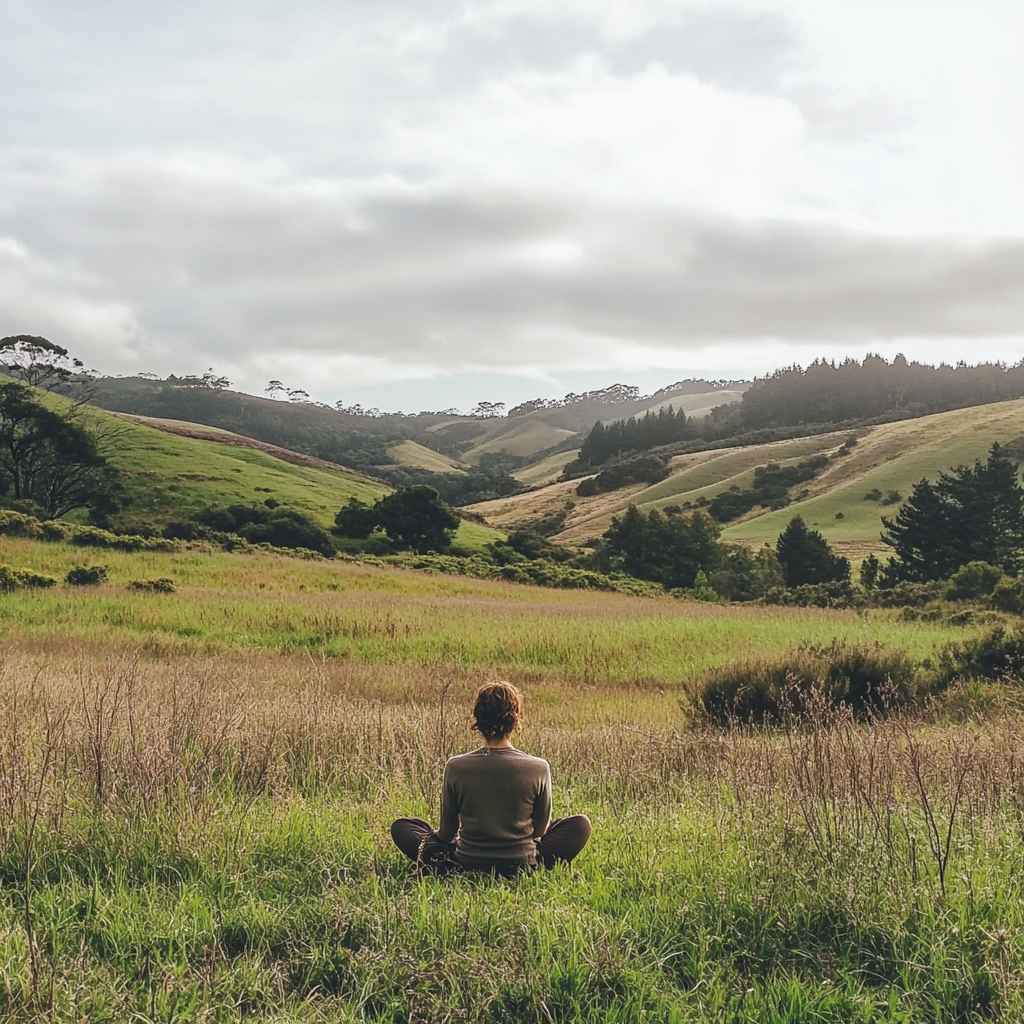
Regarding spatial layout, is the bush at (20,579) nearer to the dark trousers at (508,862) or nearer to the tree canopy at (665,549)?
the dark trousers at (508,862)

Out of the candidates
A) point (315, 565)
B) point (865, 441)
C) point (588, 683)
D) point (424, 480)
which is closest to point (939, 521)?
point (315, 565)

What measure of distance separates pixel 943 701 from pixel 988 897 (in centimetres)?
883

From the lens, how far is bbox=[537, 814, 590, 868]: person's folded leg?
4.29 metres

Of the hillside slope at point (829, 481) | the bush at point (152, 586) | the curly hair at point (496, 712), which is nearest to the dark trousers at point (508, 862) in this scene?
the curly hair at point (496, 712)

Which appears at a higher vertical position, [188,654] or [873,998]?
[873,998]

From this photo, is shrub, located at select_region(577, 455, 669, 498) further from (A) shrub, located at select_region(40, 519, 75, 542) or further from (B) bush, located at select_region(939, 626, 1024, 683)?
(B) bush, located at select_region(939, 626, 1024, 683)

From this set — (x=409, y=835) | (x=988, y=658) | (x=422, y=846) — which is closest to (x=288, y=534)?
(x=988, y=658)

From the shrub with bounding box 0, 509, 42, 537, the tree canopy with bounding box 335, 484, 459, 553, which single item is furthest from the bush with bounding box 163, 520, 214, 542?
the tree canopy with bounding box 335, 484, 459, 553

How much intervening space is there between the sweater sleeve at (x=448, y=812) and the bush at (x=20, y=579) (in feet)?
69.2

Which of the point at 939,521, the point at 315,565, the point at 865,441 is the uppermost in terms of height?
the point at 865,441

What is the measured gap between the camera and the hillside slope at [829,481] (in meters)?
89.4

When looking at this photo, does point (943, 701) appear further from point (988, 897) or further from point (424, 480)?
point (424, 480)

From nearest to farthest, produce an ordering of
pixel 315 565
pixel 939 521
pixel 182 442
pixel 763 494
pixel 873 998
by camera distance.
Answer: pixel 873 998 → pixel 315 565 → pixel 939 521 → pixel 182 442 → pixel 763 494

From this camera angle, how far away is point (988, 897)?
3615 millimetres
